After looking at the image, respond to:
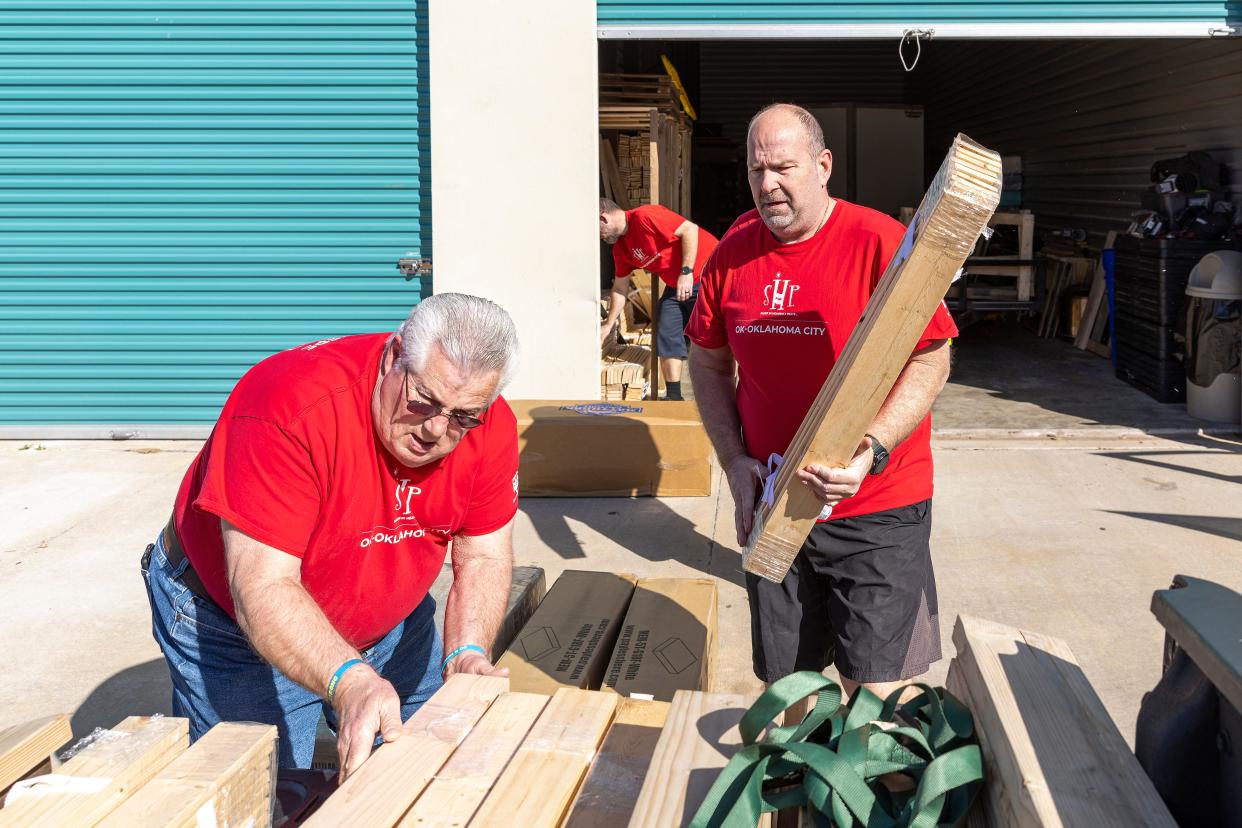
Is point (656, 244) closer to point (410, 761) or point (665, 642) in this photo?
point (665, 642)

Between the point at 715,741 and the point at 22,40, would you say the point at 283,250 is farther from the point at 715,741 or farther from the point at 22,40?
the point at 715,741

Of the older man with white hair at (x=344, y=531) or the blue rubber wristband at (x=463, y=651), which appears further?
the blue rubber wristband at (x=463, y=651)

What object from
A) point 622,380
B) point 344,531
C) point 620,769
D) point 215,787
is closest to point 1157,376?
point 622,380

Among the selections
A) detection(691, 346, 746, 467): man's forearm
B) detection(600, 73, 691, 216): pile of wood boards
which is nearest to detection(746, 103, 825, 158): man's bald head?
detection(691, 346, 746, 467): man's forearm

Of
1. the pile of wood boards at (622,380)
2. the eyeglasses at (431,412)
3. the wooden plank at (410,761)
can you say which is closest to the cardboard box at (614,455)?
the pile of wood boards at (622,380)

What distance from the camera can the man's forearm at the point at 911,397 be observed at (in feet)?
9.94

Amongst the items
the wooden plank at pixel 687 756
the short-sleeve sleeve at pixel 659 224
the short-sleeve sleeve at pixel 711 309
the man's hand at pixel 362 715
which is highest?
the short-sleeve sleeve at pixel 659 224

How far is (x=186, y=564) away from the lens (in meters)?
2.85

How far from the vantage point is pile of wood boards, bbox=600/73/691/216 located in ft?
35.5

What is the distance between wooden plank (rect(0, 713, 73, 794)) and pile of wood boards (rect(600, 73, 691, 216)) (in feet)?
29.3

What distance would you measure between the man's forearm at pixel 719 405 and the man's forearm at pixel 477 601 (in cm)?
84

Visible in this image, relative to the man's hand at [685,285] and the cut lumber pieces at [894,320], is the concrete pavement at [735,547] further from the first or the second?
the cut lumber pieces at [894,320]

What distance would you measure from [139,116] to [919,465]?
24.1 feet

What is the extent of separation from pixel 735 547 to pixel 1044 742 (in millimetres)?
4906
